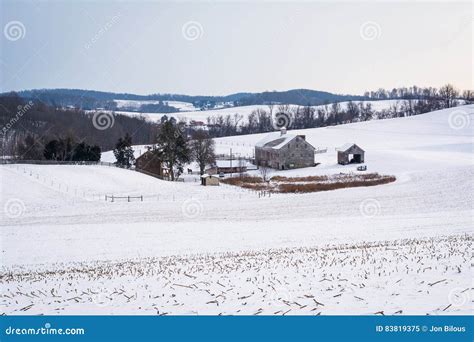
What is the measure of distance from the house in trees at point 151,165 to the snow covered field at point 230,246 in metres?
10.7

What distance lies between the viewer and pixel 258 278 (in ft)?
47.6

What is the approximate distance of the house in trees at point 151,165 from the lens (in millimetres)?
70750

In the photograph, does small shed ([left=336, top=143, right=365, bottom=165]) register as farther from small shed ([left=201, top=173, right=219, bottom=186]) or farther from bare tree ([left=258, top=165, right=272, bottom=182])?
small shed ([left=201, top=173, right=219, bottom=186])

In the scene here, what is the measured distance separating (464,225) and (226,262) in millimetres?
16128

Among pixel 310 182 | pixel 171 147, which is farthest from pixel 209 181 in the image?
pixel 310 182

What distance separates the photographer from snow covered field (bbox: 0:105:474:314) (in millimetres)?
12500

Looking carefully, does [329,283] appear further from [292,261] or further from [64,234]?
[64,234]

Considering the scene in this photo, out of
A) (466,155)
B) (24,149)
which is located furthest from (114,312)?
(24,149)

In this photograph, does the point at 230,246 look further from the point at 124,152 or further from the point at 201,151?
the point at 124,152

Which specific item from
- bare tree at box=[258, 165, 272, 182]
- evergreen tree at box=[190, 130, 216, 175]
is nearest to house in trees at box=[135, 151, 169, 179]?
evergreen tree at box=[190, 130, 216, 175]

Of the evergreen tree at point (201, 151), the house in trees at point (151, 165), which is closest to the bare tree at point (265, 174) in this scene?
the evergreen tree at point (201, 151)

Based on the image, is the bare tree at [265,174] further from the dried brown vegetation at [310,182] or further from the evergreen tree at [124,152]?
the evergreen tree at [124,152]

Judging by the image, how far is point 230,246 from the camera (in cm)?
2522

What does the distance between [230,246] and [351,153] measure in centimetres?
4921
